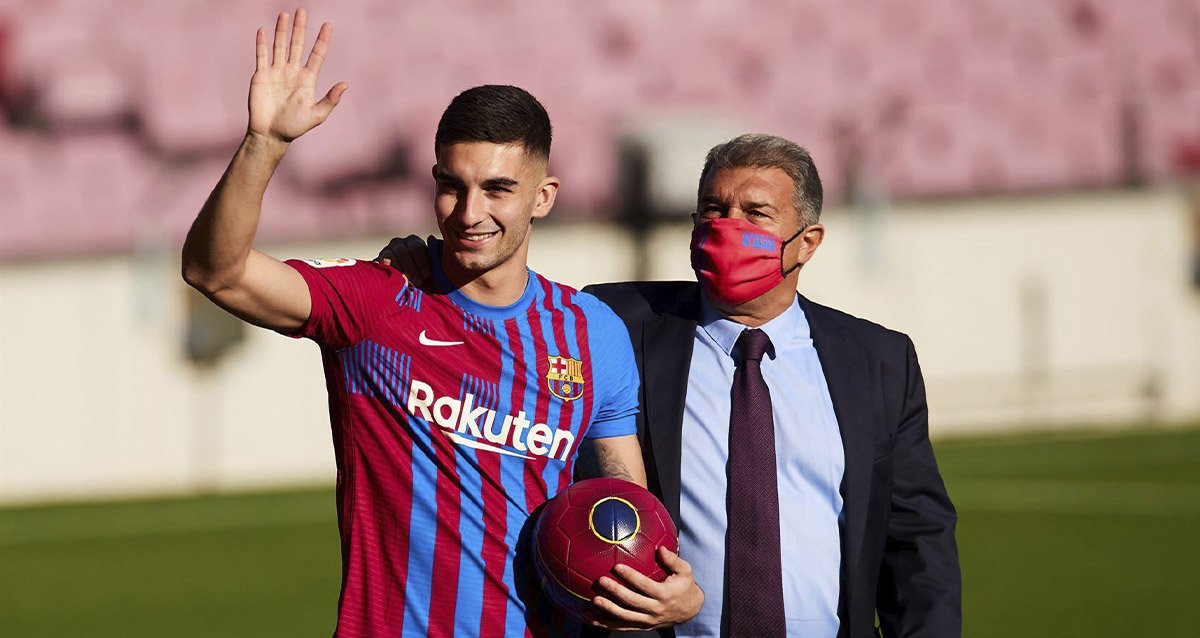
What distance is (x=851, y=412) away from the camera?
159 inches

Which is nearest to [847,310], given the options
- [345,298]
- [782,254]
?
[782,254]

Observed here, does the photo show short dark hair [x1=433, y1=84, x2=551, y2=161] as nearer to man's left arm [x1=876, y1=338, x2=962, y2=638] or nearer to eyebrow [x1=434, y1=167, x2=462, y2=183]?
eyebrow [x1=434, y1=167, x2=462, y2=183]

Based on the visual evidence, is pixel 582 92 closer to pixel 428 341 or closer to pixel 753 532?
pixel 753 532

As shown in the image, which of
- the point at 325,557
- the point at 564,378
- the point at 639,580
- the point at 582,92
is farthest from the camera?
the point at 582,92

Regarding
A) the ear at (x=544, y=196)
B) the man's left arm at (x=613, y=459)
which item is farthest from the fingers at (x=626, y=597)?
the ear at (x=544, y=196)

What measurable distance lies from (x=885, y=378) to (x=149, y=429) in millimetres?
13500

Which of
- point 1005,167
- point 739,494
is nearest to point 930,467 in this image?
point 739,494

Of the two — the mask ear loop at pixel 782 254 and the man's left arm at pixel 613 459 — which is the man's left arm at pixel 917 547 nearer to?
the mask ear loop at pixel 782 254

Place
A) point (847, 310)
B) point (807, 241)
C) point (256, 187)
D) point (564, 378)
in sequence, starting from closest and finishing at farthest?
point (256, 187) → point (564, 378) → point (807, 241) → point (847, 310)

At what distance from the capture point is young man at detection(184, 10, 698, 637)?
11.8ft

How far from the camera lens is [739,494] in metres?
3.92

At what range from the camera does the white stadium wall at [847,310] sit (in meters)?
16.2

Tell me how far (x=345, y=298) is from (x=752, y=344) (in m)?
1.08

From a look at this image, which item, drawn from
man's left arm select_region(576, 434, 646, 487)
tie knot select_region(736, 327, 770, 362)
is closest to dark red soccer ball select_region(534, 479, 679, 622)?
man's left arm select_region(576, 434, 646, 487)
